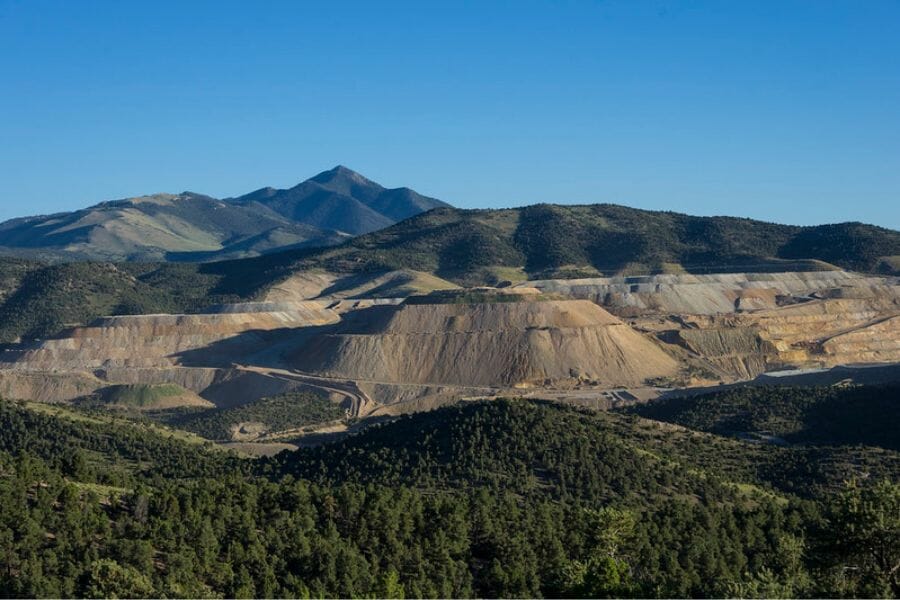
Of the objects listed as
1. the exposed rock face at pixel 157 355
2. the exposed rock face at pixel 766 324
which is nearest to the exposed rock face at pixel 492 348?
the exposed rock face at pixel 766 324

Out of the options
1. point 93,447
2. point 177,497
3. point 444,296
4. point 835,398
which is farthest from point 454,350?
point 177,497

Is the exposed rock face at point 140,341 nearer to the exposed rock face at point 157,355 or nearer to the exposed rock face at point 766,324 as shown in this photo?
the exposed rock face at point 157,355

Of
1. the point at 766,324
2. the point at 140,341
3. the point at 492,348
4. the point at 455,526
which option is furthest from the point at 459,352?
the point at 455,526

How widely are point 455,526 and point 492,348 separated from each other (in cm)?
9431

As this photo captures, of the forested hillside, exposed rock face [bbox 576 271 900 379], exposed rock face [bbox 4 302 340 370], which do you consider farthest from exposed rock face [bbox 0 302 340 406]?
the forested hillside

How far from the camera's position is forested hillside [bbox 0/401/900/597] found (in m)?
45.8

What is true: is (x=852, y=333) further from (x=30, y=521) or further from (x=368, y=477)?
(x=30, y=521)

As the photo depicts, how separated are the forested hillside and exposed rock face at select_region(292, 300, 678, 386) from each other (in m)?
62.7

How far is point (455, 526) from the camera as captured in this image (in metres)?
56.9

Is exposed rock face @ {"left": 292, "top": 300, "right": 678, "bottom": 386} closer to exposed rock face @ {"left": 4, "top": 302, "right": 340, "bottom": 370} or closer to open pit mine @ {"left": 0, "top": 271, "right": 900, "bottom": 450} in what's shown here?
open pit mine @ {"left": 0, "top": 271, "right": 900, "bottom": 450}

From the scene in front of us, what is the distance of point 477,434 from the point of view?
80688 millimetres

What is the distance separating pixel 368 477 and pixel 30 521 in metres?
30.5

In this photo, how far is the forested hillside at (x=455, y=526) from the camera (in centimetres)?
4581

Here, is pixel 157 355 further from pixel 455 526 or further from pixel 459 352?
pixel 455 526
